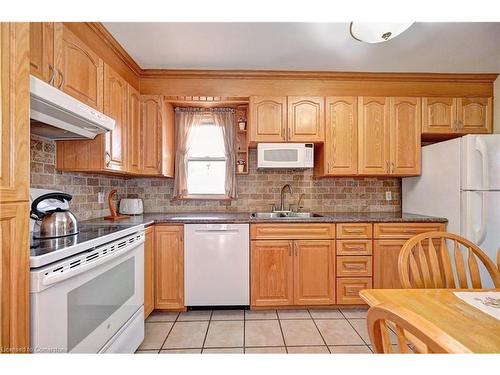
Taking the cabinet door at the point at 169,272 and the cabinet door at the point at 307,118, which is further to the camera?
the cabinet door at the point at 307,118

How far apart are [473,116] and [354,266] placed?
81.3 inches

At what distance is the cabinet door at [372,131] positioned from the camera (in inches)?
103

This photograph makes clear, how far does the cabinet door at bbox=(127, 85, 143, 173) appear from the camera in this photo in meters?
2.31

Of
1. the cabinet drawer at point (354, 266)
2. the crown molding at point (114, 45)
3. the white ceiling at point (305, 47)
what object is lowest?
the cabinet drawer at point (354, 266)

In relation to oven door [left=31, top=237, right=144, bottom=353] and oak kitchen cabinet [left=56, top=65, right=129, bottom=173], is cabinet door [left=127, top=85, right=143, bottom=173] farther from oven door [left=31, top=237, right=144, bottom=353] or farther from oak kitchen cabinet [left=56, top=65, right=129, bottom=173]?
oven door [left=31, top=237, right=144, bottom=353]

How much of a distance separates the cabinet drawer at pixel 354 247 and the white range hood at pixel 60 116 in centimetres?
217

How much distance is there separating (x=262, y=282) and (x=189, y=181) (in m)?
1.42

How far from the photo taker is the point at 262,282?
236 cm

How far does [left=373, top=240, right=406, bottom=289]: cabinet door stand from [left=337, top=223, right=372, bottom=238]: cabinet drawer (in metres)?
0.12

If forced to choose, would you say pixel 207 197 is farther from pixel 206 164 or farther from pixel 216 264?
pixel 216 264

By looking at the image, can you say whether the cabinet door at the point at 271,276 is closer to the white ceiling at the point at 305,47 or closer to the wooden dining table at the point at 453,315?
the wooden dining table at the point at 453,315

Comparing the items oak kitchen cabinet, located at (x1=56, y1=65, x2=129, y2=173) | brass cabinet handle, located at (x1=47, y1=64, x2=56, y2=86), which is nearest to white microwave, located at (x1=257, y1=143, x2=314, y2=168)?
oak kitchen cabinet, located at (x1=56, y1=65, x2=129, y2=173)

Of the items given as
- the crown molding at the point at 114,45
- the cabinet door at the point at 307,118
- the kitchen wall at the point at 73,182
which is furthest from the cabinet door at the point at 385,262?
the crown molding at the point at 114,45
